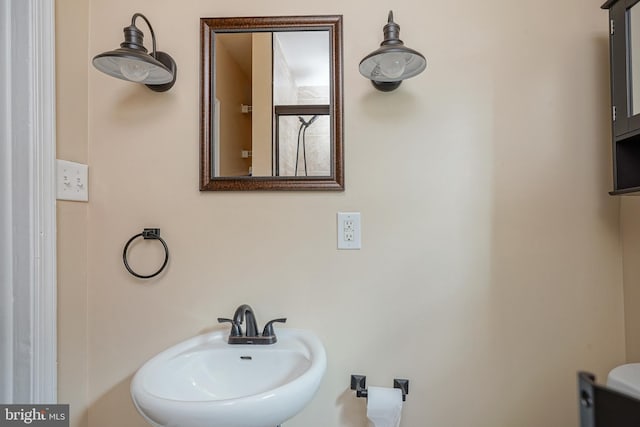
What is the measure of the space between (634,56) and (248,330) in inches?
60.0

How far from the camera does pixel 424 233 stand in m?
1.17

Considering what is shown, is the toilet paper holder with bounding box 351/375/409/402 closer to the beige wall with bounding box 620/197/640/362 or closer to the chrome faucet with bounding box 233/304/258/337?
the chrome faucet with bounding box 233/304/258/337

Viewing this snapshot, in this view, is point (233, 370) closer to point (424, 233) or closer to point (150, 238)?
point (150, 238)

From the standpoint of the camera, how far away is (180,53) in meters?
1.20

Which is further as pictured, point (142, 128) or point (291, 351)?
point (142, 128)

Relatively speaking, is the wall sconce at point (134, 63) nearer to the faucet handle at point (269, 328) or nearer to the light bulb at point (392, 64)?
the light bulb at point (392, 64)

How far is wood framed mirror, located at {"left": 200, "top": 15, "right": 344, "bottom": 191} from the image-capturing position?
117 cm

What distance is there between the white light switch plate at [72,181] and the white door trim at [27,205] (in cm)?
6

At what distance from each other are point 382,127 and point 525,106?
533 millimetres

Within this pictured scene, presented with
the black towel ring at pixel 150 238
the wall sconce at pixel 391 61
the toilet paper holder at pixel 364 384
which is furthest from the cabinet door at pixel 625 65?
the black towel ring at pixel 150 238

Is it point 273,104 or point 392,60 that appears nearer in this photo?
point 392,60

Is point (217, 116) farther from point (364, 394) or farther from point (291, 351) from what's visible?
point (364, 394)

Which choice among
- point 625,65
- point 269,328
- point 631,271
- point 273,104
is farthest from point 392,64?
point 631,271

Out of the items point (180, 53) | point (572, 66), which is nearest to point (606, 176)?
point (572, 66)
